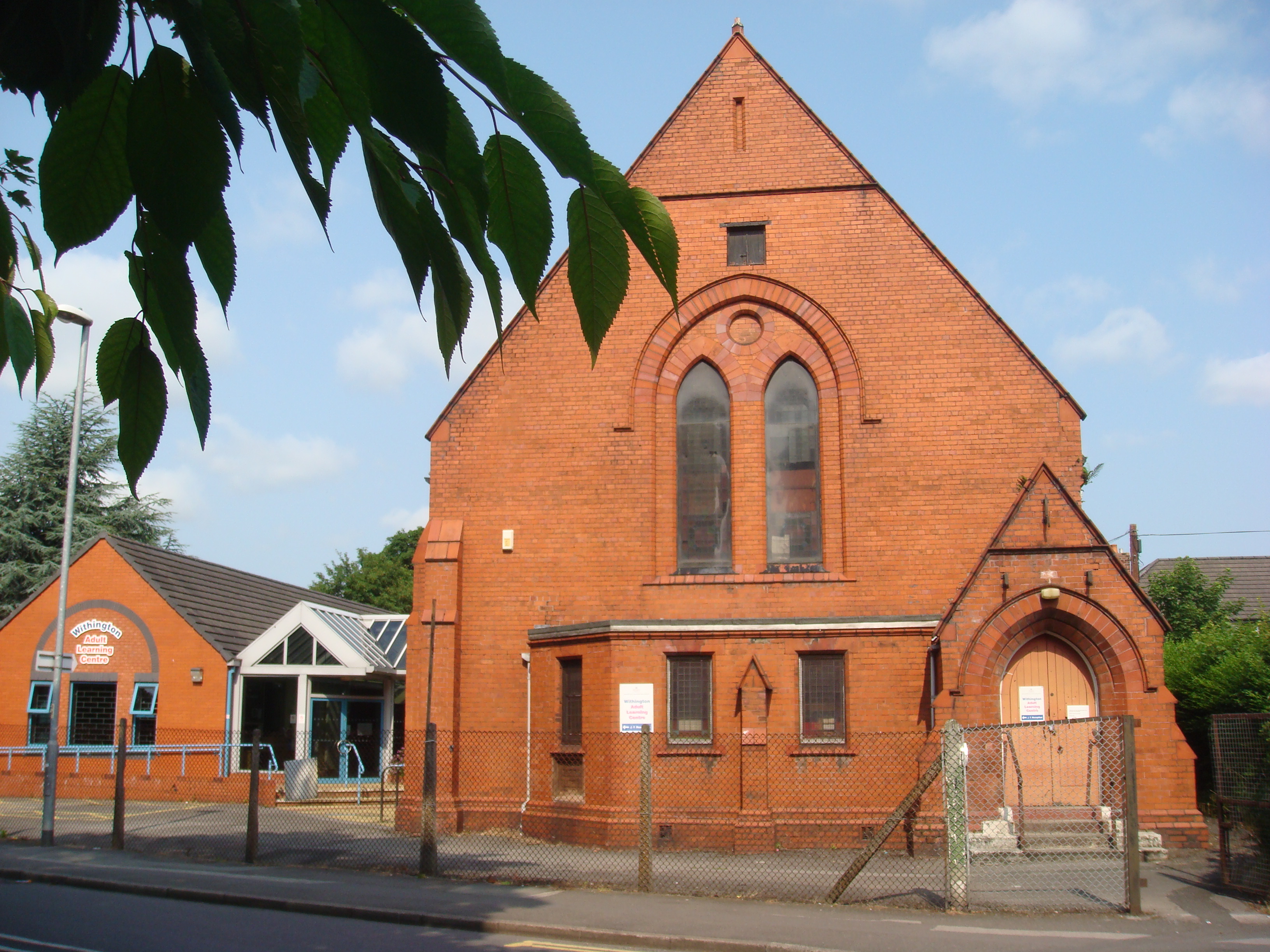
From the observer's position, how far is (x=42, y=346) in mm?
2082

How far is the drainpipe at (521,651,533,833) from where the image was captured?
1730cm

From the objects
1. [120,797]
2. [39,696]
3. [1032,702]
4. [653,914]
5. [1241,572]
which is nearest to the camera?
[653,914]

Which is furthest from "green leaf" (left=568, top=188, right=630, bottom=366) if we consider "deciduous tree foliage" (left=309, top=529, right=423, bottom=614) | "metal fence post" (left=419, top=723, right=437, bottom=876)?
"deciduous tree foliage" (left=309, top=529, right=423, bottom=614)

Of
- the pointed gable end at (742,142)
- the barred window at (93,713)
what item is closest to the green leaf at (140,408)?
the pointed gable end at (742,142)

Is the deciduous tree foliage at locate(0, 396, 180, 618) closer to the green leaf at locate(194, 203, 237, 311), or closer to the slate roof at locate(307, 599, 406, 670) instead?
the slate roof at locate(307, 599, 406, 670)

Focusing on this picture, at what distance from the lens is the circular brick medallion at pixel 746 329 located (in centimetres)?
1831

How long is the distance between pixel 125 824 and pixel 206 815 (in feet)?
5.10

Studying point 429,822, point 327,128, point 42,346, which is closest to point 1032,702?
point 429,822

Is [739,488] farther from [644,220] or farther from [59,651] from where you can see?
[644,220]

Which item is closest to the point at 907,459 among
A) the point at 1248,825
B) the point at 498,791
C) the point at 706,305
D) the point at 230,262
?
the point at 706,305

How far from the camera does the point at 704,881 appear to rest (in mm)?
12711

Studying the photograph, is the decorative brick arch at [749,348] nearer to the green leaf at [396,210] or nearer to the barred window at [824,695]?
the barred window at [824,695]

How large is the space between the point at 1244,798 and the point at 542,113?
13475mm

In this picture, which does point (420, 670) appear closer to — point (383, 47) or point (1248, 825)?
point (1248, 825)
